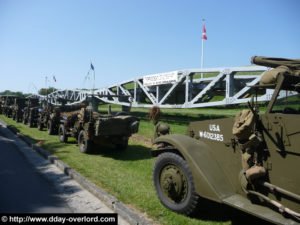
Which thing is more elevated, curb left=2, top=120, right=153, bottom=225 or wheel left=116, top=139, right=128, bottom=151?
wheel left=116, top=139, right=128, bottom=151

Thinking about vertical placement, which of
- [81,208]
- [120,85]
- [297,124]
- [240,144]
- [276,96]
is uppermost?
[120,85]

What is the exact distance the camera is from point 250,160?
112 inches

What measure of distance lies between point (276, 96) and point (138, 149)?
21.4 feet

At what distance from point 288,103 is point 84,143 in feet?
20.7

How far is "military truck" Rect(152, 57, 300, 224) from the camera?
258 cm

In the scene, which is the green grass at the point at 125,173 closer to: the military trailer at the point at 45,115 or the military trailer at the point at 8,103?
the military trailer at the point at 45,115

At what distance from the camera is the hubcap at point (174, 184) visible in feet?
11.3

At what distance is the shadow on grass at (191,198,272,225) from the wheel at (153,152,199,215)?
18 cm

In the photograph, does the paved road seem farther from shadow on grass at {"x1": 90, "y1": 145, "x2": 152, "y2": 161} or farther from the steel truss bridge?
the steel truss bridge

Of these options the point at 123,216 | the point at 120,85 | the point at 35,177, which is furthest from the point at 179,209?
the point at 120,85

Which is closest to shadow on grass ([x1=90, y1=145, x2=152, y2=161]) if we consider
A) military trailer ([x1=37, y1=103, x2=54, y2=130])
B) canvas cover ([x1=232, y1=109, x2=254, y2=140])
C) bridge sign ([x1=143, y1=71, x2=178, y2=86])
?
canvas cover ([x1=232, y1=109, x2=254, y2=140])

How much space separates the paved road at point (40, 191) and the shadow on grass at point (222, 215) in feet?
3.69

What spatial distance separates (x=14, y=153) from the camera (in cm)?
728

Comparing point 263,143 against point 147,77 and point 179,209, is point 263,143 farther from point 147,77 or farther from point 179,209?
point 147,77
